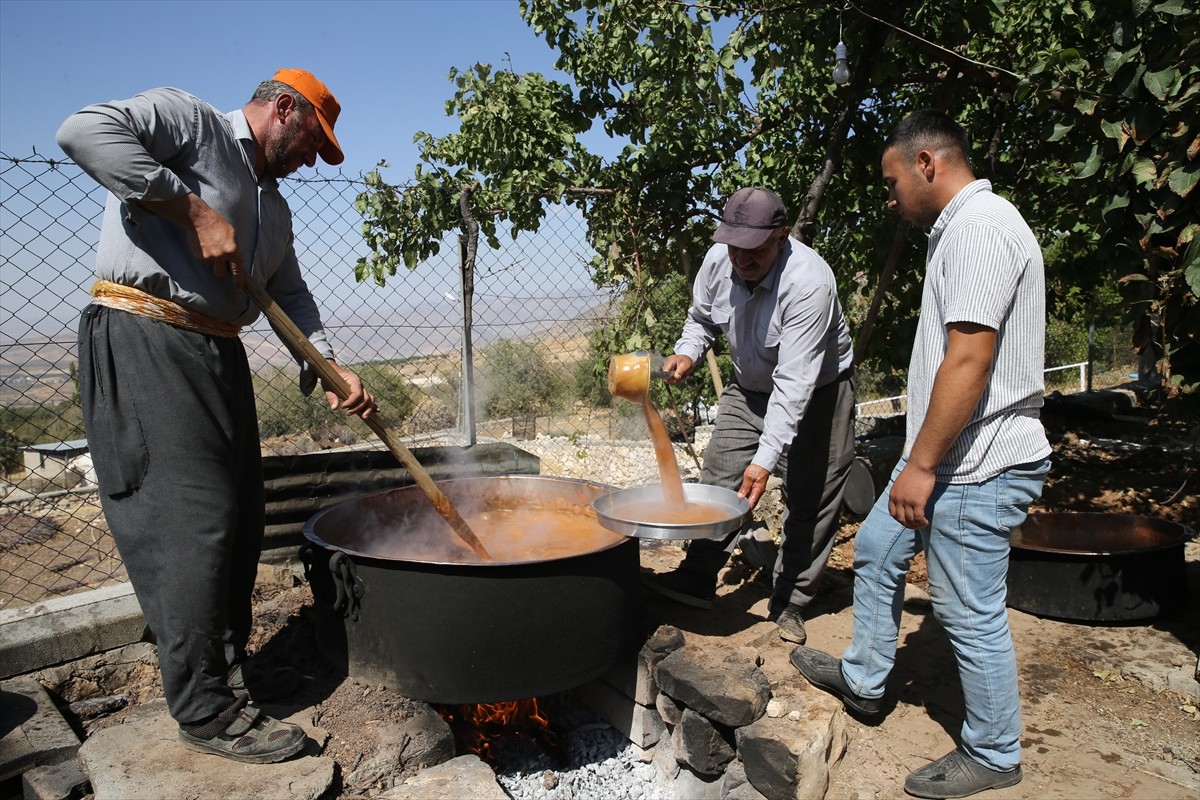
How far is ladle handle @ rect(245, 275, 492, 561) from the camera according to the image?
2582mm

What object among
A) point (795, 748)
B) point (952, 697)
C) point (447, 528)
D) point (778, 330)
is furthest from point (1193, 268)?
point (447, 528)

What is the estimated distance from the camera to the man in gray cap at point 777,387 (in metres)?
3.12

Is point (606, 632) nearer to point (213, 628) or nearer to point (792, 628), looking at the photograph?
point (792, 628)

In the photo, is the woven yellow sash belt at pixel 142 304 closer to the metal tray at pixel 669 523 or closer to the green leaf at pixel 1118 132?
the metal tray at pixel 669 523

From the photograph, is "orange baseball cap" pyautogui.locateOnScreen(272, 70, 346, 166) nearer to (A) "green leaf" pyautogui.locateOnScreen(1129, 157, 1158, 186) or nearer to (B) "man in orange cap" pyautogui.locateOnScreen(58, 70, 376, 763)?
(B) "man in orange cap" pyautogui.locateOnScreen(58, 70, 376, 763)

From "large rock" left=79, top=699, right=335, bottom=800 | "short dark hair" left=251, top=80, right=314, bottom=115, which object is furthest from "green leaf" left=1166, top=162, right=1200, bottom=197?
"large rock" left=79, top=699, right=335, bottom=800

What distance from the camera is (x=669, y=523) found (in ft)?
9.57

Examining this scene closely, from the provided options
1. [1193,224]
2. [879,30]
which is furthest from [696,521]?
[879,30]

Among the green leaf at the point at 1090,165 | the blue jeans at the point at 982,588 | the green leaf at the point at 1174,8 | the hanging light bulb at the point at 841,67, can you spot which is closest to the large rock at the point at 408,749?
the blue jeans at the point at 982,588

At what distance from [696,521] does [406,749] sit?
4.45ft

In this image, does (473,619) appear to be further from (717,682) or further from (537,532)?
(537,532)

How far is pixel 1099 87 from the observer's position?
351 centimetres

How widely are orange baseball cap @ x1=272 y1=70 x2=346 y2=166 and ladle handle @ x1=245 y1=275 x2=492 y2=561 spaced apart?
1.85 feet

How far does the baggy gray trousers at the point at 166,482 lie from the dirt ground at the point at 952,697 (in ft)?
1.98
